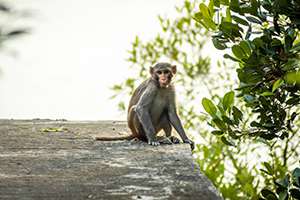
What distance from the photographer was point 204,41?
7.88 meters

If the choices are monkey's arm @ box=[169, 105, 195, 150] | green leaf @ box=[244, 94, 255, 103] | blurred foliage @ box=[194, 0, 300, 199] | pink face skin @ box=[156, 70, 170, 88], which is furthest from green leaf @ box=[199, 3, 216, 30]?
monkey's arm @ box=[169, 105, 195, 150]

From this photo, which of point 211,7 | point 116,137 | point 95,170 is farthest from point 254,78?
point 116,137

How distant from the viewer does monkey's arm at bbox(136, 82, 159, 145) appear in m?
5.14

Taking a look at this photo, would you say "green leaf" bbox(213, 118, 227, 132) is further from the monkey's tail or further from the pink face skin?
the monkey's tail

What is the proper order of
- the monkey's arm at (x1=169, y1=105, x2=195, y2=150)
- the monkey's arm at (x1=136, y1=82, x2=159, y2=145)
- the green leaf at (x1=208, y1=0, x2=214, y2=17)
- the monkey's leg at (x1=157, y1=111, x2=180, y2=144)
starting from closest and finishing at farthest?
1. the green leaf at (x1=208, y1=0, x2=214, y2=17)
2. the monkey's arm at (x1=136, y1=82, x2=159, y2=145)
3. the monkey's arm at (x1=169, y1=105, x2=195, y2=150)
4. the monkey's leg at (x1=157, y1=111, x2=180, y2=144)

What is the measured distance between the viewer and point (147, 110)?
5.41 metres

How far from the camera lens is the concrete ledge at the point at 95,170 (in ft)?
10.2

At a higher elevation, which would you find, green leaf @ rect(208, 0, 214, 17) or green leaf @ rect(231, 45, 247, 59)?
green leaf @ rect(208, 0, 214, 17)

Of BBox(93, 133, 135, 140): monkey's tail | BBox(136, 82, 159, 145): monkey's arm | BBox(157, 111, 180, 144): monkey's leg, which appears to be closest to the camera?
BBox(136, 82, 159, 145): monkey's arm

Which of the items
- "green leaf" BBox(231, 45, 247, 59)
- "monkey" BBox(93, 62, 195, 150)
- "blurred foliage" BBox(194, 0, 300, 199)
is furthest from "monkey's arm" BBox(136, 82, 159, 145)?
"green leaf" BBox(231, 45, 247, 59)

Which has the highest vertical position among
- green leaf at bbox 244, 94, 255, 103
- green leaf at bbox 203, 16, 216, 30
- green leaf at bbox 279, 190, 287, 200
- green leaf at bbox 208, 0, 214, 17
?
green leaf at bbox 208, 0, 214, 17

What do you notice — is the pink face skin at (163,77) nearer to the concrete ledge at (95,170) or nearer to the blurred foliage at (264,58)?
the concrete ledge at (95,170)

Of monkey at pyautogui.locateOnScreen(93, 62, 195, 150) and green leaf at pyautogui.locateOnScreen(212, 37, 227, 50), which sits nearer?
green leaf at pyautogui.locateOnScreen(212, 37, 227, 50)

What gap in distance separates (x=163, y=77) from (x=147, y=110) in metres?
0.57
